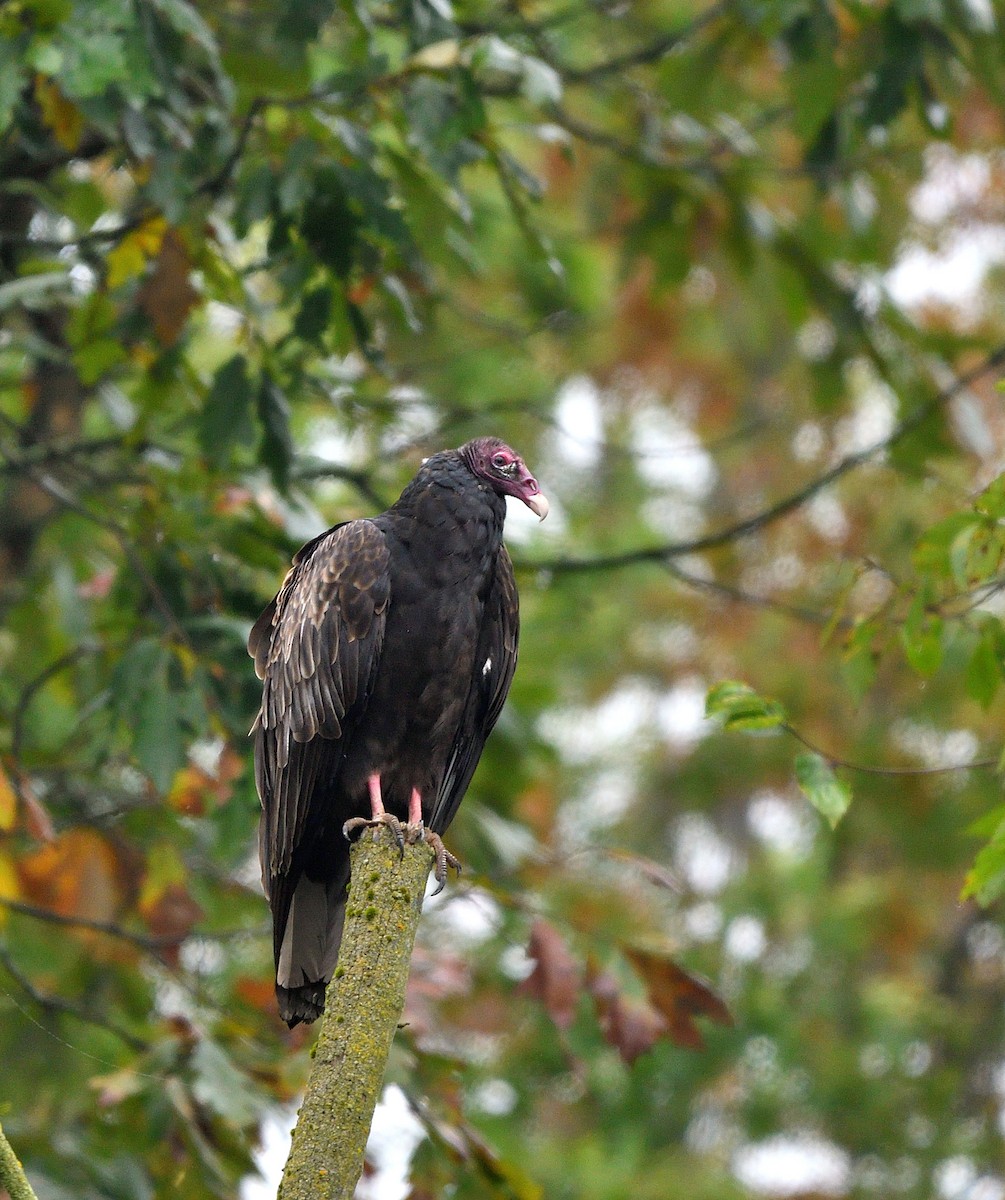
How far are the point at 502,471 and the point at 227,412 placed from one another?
2.71 ft

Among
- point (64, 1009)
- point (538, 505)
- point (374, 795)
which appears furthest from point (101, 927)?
point (538, 505)

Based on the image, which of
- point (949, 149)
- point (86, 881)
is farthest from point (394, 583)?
point (949, 149)

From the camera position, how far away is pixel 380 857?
102 inches

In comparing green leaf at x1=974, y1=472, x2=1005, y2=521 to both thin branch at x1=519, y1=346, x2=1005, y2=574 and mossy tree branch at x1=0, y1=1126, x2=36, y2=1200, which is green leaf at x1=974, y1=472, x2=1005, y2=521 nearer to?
thin branch at x1=519, y1=346, x2=1005, y2=574

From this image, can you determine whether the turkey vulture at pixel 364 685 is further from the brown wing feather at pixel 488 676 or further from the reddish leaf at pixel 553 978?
the reddish leaf at pixel 553 978

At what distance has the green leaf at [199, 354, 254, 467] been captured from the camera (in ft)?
13.2

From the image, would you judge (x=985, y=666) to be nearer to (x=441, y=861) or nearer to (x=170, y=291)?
(x=441, y=861)

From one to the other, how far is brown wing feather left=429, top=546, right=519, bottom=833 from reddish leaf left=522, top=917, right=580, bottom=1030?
2.56ft

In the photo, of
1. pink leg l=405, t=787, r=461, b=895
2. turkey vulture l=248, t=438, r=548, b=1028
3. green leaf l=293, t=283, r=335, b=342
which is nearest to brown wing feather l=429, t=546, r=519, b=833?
turkey vulture l=248, t=438, r=548, b=1028

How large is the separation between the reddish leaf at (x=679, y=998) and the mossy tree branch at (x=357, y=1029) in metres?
1.84

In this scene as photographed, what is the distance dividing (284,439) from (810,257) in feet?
7.16

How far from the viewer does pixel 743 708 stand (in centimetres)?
300

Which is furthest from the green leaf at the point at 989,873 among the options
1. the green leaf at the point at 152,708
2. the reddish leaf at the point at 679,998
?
the green leaf at the point at 152,708

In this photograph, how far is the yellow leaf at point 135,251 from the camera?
3.92m
